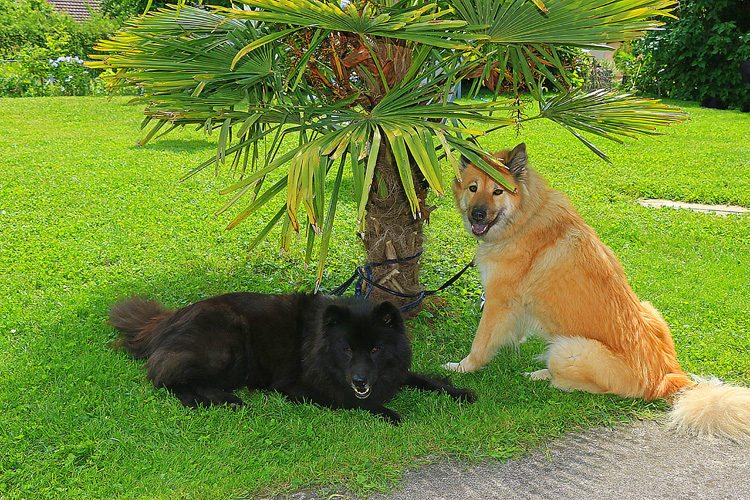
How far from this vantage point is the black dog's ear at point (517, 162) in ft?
14.1

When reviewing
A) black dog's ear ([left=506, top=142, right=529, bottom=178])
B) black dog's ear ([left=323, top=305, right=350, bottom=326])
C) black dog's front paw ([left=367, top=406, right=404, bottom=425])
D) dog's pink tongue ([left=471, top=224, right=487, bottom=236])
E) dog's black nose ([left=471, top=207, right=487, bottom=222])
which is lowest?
black dog's front paw ([left=367, top=406, right=404, bottom=425])

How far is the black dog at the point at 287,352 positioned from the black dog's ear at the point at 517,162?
1434mm

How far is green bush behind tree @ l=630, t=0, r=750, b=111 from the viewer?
16969 mm

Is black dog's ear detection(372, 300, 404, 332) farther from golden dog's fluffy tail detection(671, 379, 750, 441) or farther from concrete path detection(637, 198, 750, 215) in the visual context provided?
concrete path detection(637, 198, 750, 215)

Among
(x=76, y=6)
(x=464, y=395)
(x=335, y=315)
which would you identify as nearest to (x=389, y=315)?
(x=335, y=315)

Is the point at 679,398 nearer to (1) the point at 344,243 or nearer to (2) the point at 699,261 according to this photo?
(2) the point at 699,261

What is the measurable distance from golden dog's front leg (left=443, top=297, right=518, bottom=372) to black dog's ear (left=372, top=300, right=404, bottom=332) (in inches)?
32.5

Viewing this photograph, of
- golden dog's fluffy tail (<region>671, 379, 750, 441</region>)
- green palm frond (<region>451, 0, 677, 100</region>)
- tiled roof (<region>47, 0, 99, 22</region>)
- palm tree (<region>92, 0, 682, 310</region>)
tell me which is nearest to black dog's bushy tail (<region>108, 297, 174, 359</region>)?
palm tree (<region>92, 0, 682, 310</region>)

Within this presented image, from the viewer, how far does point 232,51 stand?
4.29 m

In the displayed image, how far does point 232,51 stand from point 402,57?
4.54 feet

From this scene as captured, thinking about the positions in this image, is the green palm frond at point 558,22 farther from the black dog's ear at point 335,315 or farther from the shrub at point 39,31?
the shrub at point 39,31

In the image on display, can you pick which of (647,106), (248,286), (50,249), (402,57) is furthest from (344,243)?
(647,106)

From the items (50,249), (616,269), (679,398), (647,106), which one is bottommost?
(50,249)

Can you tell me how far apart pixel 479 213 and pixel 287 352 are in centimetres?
173
